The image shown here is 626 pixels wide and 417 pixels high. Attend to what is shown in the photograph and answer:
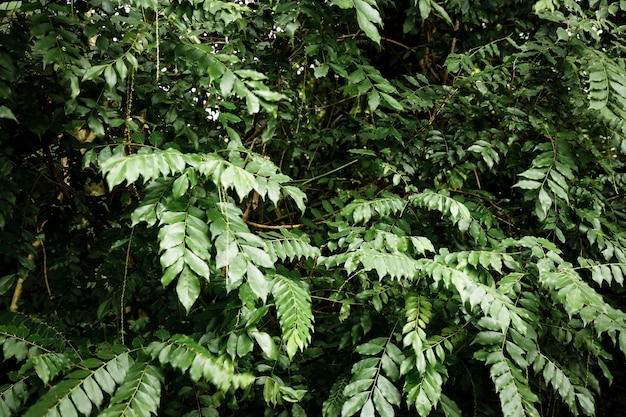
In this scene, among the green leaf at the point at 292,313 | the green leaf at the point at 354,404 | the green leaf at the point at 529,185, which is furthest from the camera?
the green leaf at the point at 529,185

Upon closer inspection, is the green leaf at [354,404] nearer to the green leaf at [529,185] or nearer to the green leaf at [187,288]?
the green leaf at [187,288]

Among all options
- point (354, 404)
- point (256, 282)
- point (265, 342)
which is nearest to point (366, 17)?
point (256, 282)

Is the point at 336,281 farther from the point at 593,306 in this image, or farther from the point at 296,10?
the point at 296,10

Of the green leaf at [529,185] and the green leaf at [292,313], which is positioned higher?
the green leaf at [292,313]

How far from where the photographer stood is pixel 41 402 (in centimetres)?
122

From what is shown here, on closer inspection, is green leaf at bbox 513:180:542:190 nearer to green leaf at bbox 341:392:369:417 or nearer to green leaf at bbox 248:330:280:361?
green leaf at bbox 341:392:369:417

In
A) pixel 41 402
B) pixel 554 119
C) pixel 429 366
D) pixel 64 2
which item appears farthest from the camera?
pixel 554 119

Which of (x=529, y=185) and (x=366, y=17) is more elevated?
(x=366, y=17)

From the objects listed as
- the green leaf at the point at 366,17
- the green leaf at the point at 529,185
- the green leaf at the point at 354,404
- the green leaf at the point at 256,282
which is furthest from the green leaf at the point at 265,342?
the green leaf at the point at 529,185

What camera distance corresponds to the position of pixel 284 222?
2.94 m

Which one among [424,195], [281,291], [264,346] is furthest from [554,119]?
[264,346]

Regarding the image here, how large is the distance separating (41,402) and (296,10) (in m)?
1.64

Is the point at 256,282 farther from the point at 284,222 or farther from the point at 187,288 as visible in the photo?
the point at 284,222

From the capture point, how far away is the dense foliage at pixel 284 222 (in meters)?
1.38
